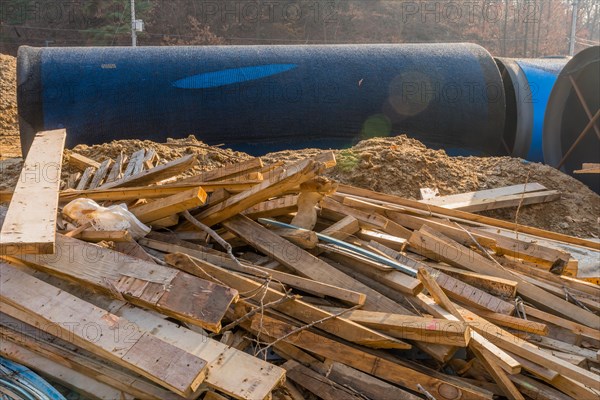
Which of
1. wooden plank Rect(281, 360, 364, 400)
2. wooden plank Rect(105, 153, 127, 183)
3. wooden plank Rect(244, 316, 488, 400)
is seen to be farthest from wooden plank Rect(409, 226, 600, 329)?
wooden plank Rect(105, 153, 127, 183)

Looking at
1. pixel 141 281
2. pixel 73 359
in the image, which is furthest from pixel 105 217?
pixel 73 359

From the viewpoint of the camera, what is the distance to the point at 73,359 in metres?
3.26

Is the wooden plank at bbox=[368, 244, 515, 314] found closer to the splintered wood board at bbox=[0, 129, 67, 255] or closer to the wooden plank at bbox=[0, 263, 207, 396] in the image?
the wooden plank at bbox=[0, 263, 207, 396]

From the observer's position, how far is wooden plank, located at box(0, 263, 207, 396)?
2920 millimetres

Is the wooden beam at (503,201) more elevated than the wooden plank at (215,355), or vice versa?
the wooden plank at (215,355)

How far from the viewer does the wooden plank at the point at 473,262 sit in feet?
13.3

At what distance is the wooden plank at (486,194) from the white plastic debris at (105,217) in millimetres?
3156

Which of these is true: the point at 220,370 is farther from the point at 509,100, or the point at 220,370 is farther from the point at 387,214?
the point at 509,100

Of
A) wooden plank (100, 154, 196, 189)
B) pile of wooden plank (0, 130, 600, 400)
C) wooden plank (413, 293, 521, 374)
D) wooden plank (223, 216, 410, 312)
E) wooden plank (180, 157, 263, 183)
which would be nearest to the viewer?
pile of wooden plank (0, 130, 600, 400)

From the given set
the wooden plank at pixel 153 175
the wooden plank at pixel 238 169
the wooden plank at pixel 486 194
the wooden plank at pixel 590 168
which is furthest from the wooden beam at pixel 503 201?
the wooden plank at pixel 153 175

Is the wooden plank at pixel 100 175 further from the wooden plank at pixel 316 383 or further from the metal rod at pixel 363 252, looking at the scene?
the wooden plank at pixel 316 383

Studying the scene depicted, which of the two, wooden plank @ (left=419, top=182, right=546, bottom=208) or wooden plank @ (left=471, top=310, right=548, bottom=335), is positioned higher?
wooden plank @ (left=471, top=310, right=548, bottom=335)

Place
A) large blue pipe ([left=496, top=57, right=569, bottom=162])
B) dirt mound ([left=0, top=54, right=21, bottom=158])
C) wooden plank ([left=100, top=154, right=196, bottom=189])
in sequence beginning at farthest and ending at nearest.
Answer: dirt mound ([left=0, top=54, right=21, bottom=158]) < large blue pipe ([left=496, top=57, right=569, bottom=162]) < wooden plank ([left=100, top=154, right=196, bottom=189])

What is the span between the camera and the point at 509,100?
1131 cm
